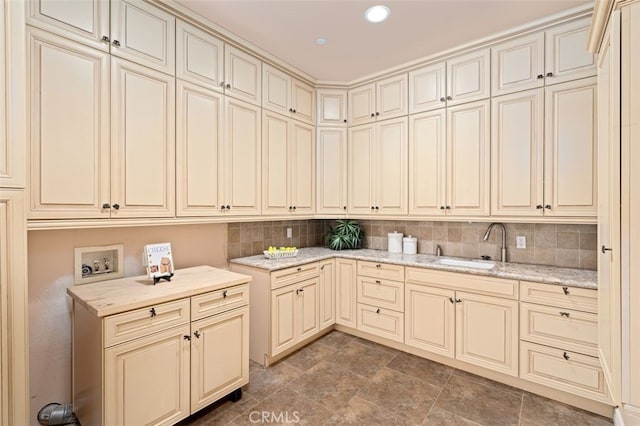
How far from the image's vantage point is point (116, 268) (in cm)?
207

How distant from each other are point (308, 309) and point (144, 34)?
2.55 meters

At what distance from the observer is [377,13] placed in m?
2.16

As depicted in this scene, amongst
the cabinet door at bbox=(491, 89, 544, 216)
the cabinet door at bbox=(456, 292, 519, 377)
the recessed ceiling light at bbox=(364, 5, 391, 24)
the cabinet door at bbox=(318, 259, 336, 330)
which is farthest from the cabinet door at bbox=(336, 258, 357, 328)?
the recessed ceiling light at bbox=(364, 5, 391, 24)

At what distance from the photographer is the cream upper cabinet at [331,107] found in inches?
133

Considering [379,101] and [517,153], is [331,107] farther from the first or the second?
[517,153]

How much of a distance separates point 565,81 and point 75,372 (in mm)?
3903

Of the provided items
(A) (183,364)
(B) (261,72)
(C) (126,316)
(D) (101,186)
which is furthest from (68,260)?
(B) (261,72)

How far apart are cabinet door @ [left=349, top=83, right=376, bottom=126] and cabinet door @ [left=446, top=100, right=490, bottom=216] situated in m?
0.83

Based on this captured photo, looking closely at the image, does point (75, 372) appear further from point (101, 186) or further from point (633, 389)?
point (633, 389)

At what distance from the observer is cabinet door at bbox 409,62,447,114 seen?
2.77 metres

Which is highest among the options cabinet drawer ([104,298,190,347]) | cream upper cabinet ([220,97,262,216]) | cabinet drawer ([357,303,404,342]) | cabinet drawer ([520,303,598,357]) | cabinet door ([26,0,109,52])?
cabinet door ([26,0,109,52])

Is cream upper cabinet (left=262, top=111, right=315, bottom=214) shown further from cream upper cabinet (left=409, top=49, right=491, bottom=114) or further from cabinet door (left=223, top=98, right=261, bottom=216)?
cream upper cabinet (left=409, top=49, right=491, bottom=114)

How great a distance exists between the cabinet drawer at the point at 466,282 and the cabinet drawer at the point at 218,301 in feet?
5.01

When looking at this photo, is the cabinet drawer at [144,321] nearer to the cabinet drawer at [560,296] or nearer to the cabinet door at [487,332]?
the cabinet door at [487,332]
